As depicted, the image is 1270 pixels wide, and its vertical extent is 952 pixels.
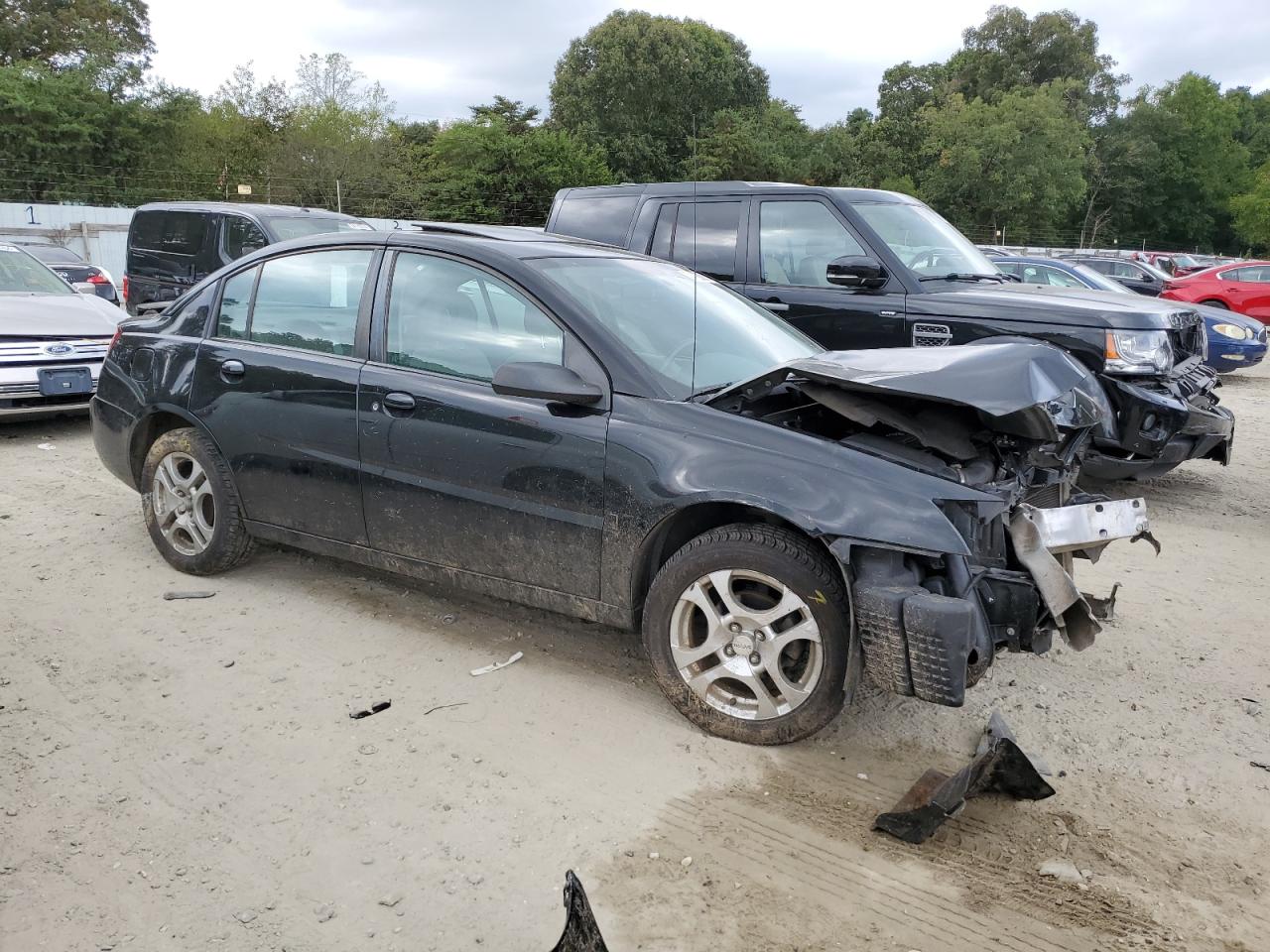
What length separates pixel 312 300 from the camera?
4.57m

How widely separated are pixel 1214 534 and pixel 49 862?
6.36 m

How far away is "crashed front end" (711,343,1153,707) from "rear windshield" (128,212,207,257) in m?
9.07

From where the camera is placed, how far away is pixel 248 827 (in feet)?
9.61

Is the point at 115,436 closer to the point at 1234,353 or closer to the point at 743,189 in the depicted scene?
the point at 743,189

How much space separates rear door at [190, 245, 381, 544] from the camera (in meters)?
4.30

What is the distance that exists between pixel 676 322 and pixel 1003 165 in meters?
53.2

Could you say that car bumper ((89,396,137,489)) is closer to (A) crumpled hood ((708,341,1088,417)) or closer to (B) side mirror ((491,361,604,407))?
(B) side mirror ((491,361,604,407))

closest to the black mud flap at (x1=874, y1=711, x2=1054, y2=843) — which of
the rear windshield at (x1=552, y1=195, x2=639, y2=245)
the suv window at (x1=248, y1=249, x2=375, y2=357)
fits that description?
the suv window at (x1=248, y1=249, x2=375, y2=357)

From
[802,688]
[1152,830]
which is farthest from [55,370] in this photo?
[1152,830]

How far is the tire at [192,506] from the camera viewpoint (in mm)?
4719

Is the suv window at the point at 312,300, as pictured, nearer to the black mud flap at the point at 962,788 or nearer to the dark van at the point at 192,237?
the black mud flap at the point at 962,788

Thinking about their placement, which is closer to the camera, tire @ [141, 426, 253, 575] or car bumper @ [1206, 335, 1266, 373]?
tire @ [141, 426, 253, 575]

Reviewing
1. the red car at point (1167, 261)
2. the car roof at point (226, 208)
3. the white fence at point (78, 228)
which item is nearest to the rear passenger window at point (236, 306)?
the car roof at point (226, 208)

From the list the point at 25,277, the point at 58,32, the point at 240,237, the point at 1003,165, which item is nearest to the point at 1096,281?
the point at 240,237
